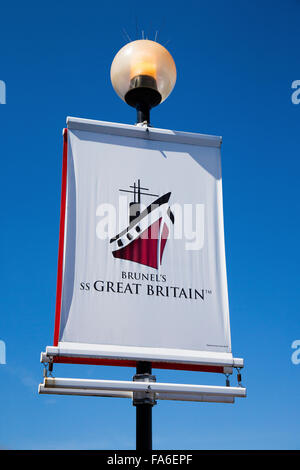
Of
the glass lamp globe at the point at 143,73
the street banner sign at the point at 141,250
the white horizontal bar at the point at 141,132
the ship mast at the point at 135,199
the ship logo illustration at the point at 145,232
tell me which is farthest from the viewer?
the glass lamp globe at the point at 143,73

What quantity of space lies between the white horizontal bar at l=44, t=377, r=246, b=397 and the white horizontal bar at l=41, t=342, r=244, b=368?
22cm

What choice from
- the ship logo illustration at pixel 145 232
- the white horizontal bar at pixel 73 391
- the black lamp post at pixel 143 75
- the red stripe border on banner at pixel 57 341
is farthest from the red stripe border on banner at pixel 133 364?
the black lamp post at pixel 143 75

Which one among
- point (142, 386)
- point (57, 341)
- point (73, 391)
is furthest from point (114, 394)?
point (57, 341)

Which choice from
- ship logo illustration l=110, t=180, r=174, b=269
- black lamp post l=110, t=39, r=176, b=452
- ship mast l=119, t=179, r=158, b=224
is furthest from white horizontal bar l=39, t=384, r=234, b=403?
black lamp post l=110, t=39, r=176, b=452

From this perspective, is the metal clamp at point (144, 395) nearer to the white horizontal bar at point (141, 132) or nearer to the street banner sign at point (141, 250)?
the street banner sign at point (141, 250)

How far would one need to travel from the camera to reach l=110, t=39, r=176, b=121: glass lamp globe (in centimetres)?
708

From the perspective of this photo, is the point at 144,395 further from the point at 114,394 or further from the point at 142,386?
the point at 114,394

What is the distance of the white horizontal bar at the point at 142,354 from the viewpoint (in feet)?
18.2

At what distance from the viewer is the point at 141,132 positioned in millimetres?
6691

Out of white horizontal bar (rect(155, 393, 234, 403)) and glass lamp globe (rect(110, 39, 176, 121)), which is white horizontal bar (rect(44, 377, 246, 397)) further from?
glass lamp globe (rect(110, 39, 176, 121))

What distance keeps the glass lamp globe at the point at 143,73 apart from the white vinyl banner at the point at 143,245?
2.08 ft

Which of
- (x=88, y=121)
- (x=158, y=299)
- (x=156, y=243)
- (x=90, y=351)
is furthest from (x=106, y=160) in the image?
(x=90, y=351)

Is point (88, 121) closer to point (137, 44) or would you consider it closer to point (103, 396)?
point (137, 44)

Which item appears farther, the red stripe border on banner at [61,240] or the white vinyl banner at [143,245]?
the white vinyl banner at [143,245]
